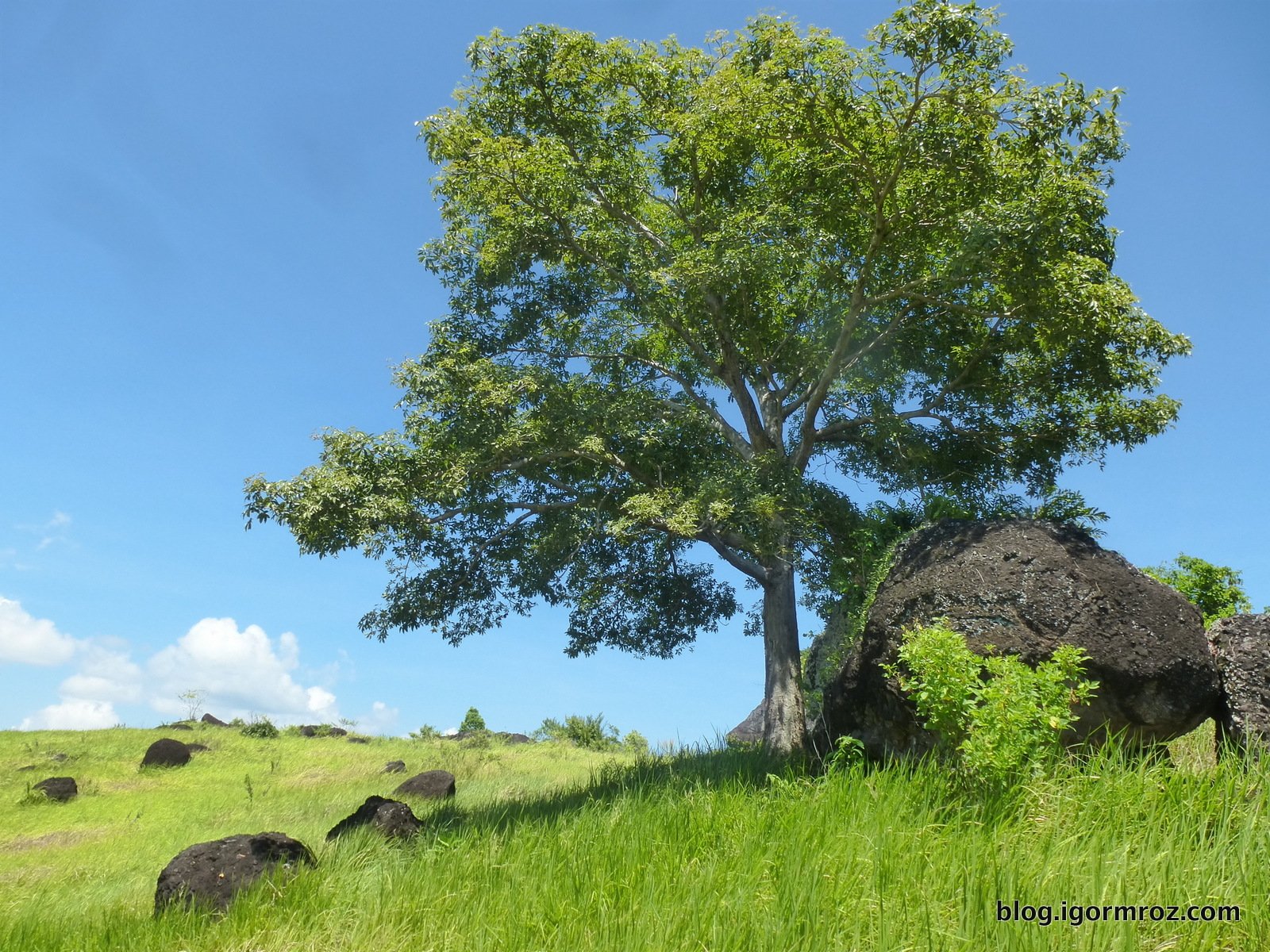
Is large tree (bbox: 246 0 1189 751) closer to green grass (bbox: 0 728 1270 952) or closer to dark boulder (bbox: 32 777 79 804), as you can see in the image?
green grass (bbox: 0 728 1270 952)

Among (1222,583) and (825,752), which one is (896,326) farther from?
(825,752)

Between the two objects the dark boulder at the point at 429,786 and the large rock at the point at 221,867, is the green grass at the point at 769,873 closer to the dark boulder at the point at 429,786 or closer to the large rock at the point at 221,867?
the large rock at the point at 221,867

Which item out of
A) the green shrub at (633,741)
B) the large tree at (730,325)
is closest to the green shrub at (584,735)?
the green shrub at (633,741)

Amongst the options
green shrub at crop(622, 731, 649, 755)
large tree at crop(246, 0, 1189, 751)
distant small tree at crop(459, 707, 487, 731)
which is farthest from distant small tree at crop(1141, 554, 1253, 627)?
distant small tree at crop(459, 707, 487, 731)

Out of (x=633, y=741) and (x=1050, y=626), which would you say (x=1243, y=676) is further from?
(x=633, y=741)

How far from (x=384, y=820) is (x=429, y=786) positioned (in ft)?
32.0

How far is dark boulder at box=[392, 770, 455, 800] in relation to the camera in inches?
872

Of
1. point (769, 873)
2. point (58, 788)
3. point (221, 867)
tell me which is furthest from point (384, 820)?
point (58, 788)

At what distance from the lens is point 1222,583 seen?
15094mm

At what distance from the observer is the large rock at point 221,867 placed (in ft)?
32.3

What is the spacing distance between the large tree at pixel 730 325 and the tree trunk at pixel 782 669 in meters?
0.07

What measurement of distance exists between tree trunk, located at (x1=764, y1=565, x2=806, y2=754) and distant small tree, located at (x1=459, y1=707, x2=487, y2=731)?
28.6 meters

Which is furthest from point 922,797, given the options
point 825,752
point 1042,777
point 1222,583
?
point 1222,583

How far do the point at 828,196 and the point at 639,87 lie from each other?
17.6 feet
